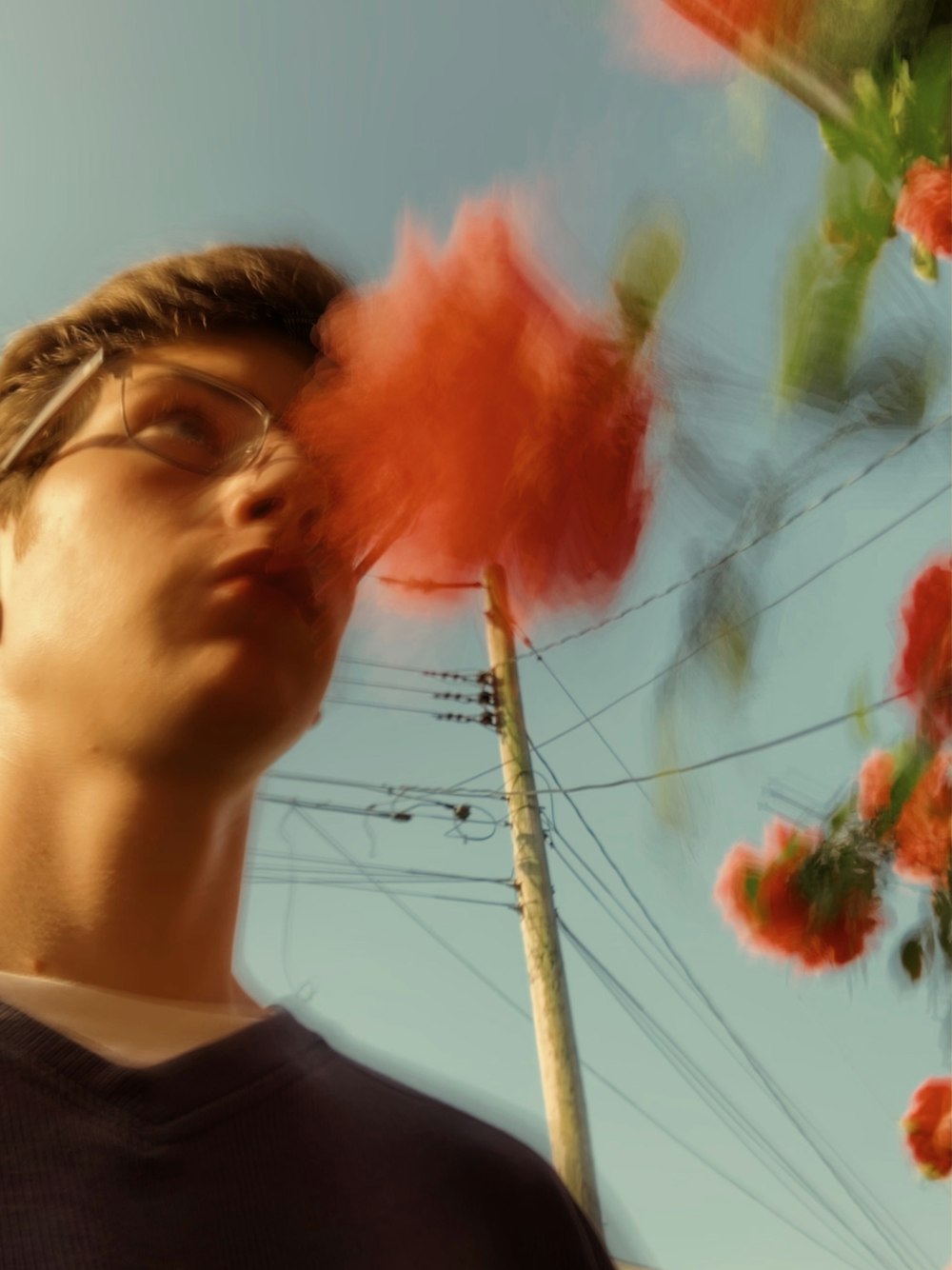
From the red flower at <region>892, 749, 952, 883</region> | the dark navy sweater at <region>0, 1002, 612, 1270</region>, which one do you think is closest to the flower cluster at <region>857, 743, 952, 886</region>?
the red flower at <region>892, 749, 952, 883</region>

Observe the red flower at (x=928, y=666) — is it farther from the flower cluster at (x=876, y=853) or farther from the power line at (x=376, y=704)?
the power line at (x=376, y=704)

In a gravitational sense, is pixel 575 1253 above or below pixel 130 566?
below

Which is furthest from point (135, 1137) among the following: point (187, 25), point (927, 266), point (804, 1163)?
point (187, 25)

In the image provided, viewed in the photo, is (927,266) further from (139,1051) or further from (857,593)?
(139,1051)

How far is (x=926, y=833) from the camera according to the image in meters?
0.56

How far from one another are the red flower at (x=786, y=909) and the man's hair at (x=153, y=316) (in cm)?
34

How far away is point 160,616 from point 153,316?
0.58 ft

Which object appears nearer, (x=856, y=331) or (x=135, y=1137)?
(x=135, y=1137)

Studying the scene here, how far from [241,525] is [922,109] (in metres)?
0.42

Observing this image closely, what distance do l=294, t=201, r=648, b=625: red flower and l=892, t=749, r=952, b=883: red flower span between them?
0.61 ft

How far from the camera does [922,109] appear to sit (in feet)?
1.98

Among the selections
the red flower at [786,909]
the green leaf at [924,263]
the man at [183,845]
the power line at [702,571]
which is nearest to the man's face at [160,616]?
the man at [183,845]

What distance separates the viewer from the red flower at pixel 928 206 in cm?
58

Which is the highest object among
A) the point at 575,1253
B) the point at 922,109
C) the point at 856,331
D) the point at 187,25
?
the point at 187,25
